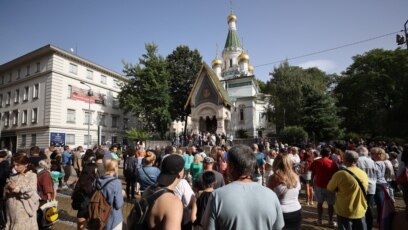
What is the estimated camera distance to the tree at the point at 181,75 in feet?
122

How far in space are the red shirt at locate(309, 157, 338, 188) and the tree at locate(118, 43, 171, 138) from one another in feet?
87.2

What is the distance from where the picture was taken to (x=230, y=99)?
3578cm

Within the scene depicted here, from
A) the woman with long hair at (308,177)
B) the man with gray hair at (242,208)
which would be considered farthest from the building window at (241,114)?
the man with gray hair at (242,208)

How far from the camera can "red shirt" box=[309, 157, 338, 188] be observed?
595 cm

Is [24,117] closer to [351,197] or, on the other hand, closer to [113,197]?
[113,197]

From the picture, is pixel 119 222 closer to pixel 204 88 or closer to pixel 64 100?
pixel 204 88

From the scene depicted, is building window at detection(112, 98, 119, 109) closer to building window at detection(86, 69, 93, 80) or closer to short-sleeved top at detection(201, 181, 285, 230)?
building window at detection(86, 69, 93, 80)

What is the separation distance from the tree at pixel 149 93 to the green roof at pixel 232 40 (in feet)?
64.8

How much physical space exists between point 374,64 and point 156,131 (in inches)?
1342

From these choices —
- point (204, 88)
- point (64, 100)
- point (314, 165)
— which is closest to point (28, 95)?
point (64, 100)

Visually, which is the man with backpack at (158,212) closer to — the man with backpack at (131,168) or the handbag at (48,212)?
the handbag at (48,212)

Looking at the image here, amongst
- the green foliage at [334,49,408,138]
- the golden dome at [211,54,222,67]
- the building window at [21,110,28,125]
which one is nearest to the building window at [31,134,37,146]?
the building window at [21,110,28,125]

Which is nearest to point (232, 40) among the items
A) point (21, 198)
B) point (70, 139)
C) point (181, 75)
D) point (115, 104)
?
point (181, 75)

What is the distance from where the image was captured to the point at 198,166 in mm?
6902
